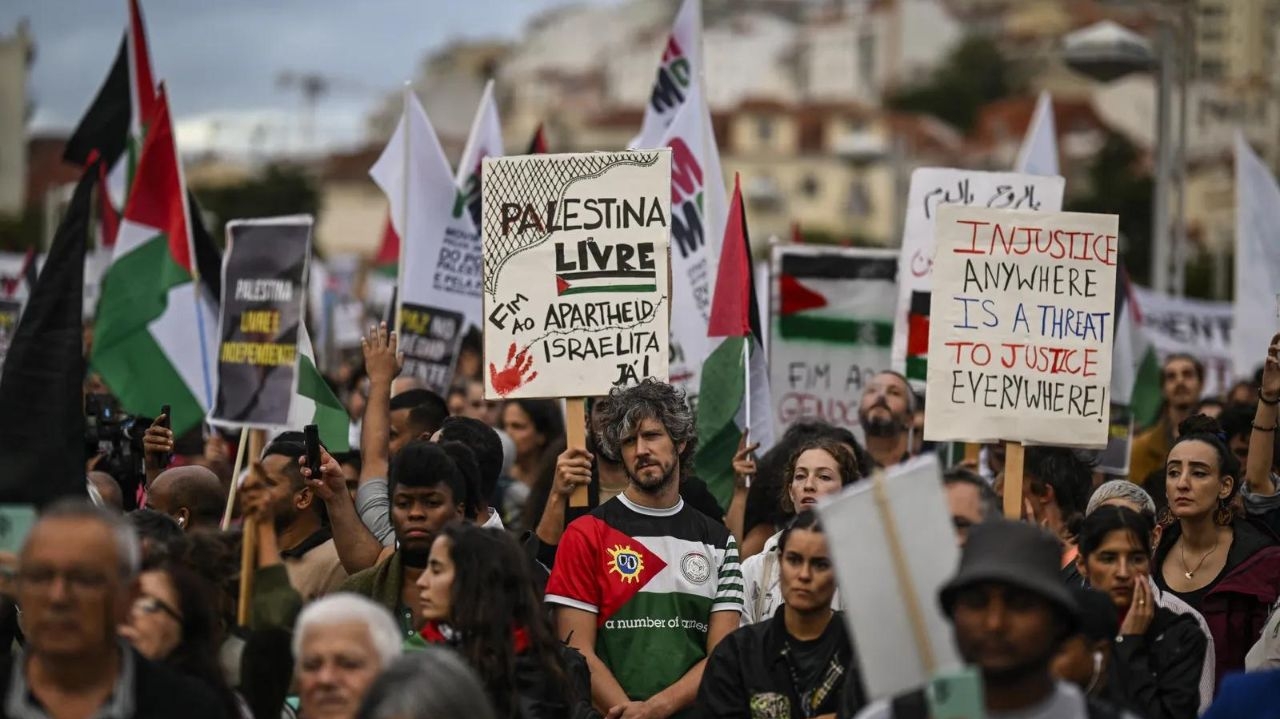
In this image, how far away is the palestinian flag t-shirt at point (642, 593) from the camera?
758cm

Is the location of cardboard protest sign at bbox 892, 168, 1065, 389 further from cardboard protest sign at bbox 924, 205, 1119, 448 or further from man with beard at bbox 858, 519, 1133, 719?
man with beard at bbox 858, 519, 1133, 719

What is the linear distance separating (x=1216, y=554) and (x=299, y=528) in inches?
133

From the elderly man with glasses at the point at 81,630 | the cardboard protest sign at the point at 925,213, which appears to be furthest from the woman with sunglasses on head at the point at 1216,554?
the elderly man with glasses at the point at 81,630

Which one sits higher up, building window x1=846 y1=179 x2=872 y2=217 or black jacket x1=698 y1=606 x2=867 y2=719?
building window x1=846 y1=179 x2=872 y2=217

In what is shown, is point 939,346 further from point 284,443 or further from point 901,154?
point 901,154

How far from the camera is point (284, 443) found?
8.09 metres

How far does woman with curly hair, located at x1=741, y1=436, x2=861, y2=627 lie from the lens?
7.84 meters

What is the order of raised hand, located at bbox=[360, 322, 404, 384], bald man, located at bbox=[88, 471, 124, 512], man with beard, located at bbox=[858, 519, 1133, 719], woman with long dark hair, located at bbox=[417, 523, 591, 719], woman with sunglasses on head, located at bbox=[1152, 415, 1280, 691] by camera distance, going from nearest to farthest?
man with beard, located at bbox=[858, 519, 1133, 719] → woman with long dark hair, located at bbox=[417, 523, 591, 719] → bald man, located at bbox=[88, 471, 124, 512] → woman with sunglasses on head, located at bbox=[1152, 415, 1280, 691] → raised hand, located at bbox=[360, 322, 404, 384]

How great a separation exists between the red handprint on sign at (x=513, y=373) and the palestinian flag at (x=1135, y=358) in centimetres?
527

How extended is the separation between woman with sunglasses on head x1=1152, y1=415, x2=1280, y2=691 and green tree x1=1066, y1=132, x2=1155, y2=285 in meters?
59.0

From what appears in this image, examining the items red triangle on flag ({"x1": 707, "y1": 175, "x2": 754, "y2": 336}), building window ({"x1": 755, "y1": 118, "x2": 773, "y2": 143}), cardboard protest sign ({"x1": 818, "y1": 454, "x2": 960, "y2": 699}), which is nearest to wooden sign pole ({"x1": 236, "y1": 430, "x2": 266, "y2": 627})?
cardboard protest sign ({"x1": 818, "y1": 454, "x2": 960, "y2": 699})

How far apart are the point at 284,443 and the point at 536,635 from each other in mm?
2020

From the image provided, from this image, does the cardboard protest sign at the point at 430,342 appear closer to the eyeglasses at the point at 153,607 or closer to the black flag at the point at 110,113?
the black flag at the point at 110,113

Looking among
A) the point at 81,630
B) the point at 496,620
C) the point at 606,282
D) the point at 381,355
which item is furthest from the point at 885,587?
the point at 606,282
